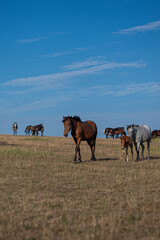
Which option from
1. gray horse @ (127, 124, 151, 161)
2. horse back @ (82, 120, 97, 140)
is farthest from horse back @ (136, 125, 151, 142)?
horse back @ (82, 120, 97, 140)

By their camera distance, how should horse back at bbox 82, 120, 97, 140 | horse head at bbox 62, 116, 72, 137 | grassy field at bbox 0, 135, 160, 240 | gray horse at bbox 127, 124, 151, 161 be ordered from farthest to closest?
gray horse at bbox 127, 124, 151, 161
horse back at bbox 82, 120, 97, 140
horse head at bbox 62, 116, 72, 137
grassy field at bbox 0, 135, 160, 240

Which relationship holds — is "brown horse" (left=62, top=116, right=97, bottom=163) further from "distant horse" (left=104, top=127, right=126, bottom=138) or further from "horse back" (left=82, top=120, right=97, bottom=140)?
"distant horse" (left=104, top=127, right=126, bottom=138)

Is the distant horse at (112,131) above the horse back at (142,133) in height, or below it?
above

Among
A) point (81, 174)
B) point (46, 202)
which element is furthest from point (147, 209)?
point (81, 174)

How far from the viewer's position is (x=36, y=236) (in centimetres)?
512

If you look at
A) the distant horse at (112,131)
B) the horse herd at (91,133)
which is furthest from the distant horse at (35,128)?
the horse herd at (91,133)

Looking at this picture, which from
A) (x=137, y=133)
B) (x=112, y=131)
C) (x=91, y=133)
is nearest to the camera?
(x=91, y=133)

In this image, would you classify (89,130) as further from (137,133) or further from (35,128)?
(35,128)

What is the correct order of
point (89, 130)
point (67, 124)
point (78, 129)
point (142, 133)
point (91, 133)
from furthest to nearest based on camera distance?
point (142, 133) → point (91, 133) → point (89, 130) → point (78, 129) → point (67, 124)

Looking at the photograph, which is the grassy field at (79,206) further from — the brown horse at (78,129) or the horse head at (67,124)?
the brown horse at (78,129)

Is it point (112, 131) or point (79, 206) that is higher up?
point (112, 131)

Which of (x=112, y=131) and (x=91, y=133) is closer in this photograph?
(x=91, y=133)

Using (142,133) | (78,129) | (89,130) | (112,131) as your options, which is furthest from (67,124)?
(112,131)

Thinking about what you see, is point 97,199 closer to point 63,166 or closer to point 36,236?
point 36,236
